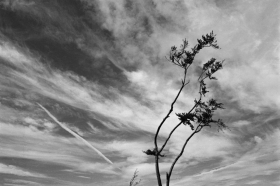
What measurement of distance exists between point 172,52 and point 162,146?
844 centimetres

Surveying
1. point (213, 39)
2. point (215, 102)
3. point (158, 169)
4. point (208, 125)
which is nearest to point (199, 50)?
point (213, 39)

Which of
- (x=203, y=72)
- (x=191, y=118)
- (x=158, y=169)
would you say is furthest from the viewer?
(x=203, y=72)

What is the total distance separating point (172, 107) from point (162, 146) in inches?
138

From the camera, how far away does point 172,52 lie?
23.5 metres

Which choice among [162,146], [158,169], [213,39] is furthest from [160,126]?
[213,39]

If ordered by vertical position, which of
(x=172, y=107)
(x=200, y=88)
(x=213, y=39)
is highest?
(x=213, y=39)

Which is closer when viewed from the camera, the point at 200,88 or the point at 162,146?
the point at 162,146

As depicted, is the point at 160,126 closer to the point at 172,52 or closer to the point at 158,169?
the point at 158,169

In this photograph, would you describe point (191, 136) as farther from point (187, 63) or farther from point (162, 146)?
point (187, 63)

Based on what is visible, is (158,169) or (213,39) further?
(213,39)

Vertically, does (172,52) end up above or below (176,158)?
above

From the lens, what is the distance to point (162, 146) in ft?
72.8

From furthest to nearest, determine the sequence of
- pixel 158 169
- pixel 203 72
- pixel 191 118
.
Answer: pixel 203 72 → pixel 191 118 → pixel 158 169

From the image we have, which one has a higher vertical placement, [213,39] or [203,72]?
[213,39]
